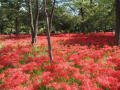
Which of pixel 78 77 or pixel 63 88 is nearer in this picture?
pixel 63 88

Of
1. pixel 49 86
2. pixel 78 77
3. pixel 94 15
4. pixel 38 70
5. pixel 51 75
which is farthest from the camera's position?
pixel 94 15

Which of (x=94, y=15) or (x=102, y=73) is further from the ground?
(x=94, y=15)

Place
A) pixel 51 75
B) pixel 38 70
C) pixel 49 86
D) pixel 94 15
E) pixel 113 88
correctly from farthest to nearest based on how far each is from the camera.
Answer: pixel 94 15 < pixel 38 70 < pixel 51 75 < pixel 49 86 < pixel 113 88

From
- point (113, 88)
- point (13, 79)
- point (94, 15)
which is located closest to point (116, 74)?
point (113, 88)

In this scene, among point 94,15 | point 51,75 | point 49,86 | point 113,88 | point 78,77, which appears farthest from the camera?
point 94,15

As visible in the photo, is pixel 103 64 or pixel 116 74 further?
pixel 103 64

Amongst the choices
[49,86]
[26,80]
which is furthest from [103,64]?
[26,80]

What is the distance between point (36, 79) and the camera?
12.5ft

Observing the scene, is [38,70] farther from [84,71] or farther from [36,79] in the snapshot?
[84,71]

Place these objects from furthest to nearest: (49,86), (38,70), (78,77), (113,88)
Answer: (38,70), (78,77), (49,86), (113,88)

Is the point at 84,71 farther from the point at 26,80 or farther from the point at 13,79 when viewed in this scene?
the point at 13,79

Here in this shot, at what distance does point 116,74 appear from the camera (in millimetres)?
3848

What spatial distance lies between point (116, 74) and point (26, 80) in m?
2.94

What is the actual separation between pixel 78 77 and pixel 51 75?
0.92 meters
